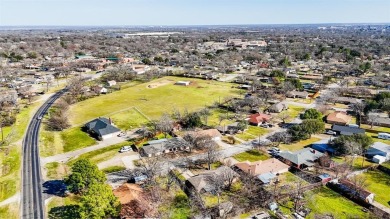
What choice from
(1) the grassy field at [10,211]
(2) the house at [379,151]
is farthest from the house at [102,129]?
(2) the house at [379,151]

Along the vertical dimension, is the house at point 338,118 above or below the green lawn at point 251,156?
above

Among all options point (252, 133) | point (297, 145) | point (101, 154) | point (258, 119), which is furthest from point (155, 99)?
point (297, 145)

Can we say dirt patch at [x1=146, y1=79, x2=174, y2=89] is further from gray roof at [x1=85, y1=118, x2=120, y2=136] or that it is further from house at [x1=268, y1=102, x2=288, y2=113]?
house at [x1=268, y1=102, x2=288, y2=113]

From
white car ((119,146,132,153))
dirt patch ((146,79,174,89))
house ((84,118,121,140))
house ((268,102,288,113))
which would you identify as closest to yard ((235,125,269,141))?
house ((268,102,288,113))

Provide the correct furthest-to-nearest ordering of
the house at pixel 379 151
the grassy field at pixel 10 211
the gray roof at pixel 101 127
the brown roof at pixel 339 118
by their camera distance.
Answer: the brown roof at pixel 339 118, the gray roof at pixel 101 127, the house at pixel 379 151, the grassy field at pixel 10 211

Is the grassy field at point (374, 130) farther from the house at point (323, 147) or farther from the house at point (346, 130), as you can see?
the house at point (323, 147)

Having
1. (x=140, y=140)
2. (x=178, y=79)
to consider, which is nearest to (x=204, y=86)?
(x=178, y=79)
